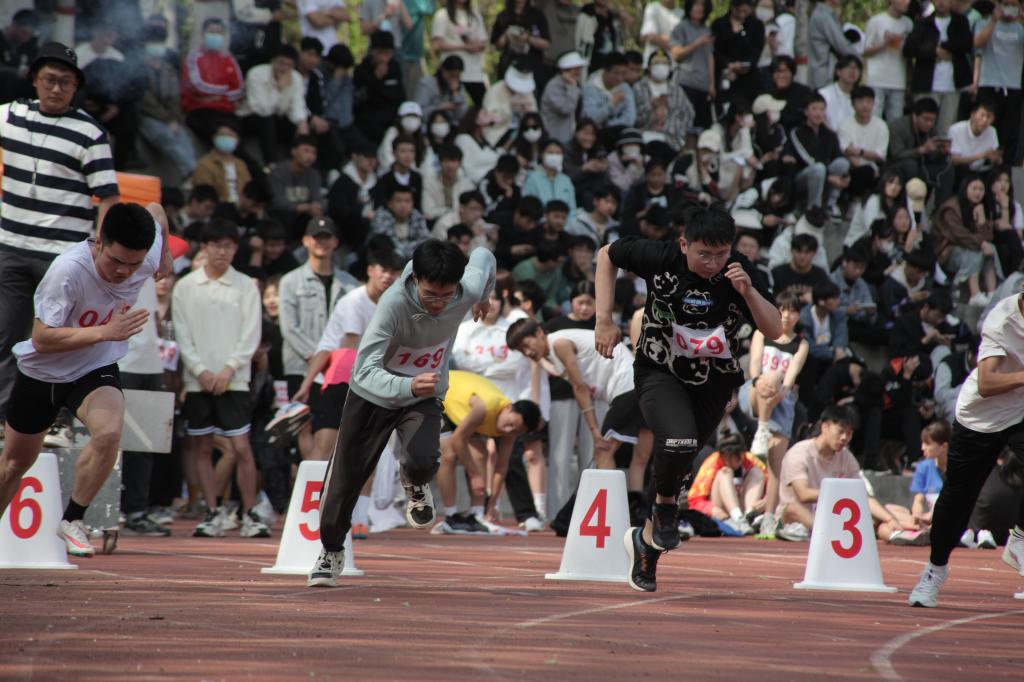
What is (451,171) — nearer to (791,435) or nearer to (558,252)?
(558,252)

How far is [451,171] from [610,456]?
544cm

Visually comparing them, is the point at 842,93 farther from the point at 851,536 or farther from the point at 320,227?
the point at 851,536

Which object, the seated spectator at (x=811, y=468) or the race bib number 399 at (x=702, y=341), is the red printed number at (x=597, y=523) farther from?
the seated spectator at (x=811, y=468)

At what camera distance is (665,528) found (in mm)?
8523

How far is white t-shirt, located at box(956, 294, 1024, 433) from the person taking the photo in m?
8.30

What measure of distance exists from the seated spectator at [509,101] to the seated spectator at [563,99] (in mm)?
208

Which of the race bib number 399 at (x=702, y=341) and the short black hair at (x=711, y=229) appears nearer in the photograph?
the short black hair at (x=711, y=229)

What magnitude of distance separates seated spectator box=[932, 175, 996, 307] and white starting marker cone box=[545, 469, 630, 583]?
12299 millimetres

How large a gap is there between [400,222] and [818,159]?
664cm

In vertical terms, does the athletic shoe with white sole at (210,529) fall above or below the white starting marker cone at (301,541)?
below

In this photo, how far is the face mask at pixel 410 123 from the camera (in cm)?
1784

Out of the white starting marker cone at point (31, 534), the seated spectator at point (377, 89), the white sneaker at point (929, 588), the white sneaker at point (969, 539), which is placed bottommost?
the white sneaker at point (969, 539)

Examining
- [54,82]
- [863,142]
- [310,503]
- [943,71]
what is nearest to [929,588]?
[310,503]

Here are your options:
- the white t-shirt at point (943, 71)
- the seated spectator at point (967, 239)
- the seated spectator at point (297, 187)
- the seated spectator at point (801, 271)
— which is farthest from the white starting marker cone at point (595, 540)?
the white t-shirt at point (943, 71)
